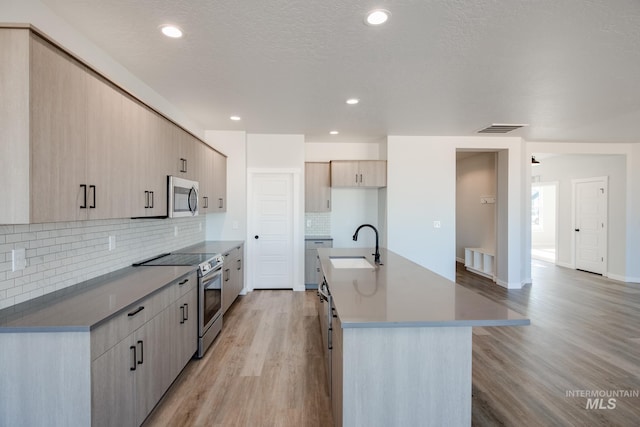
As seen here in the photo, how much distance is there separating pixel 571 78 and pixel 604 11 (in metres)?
1.15

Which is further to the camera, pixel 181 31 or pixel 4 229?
pixel 181 31

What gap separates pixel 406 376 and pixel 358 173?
3859mm

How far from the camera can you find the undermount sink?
312cm

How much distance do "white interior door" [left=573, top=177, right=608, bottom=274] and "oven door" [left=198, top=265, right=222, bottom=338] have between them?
7.60 m

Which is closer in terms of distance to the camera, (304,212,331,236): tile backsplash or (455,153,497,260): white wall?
(304,212,331,236): tile backsplash

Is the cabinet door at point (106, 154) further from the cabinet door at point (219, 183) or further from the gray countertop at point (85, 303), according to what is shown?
the cabinet door at point (219, 183)

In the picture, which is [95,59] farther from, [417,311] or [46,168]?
[417,311]

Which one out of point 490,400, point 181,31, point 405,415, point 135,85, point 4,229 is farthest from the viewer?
point 135,85

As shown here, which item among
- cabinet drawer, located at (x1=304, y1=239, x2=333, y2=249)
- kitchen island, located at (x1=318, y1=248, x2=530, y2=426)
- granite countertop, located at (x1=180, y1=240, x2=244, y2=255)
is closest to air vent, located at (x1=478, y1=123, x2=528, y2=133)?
cabinet drawer, located at (x1=304, y1=239, x2=333, y2=249)

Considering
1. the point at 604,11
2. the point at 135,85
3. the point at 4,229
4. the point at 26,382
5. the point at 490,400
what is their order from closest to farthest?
the point at 26,382 → the point at 4,229 → the point at 604,11 → the point at 490,400 → the point at 135,85

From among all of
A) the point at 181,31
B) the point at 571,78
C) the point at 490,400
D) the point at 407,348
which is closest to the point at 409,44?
the point at 181,31

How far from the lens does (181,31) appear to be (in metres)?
2.03

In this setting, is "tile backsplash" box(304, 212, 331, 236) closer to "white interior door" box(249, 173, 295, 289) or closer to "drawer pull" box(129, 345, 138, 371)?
"white interior door" box(249, 173, 295, 289)

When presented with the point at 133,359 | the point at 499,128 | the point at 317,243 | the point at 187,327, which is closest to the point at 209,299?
the point at 187,327
